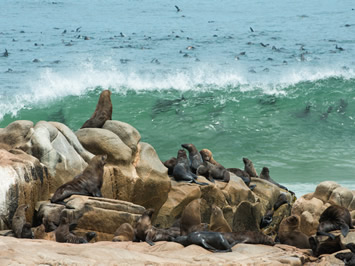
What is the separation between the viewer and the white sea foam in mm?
31875

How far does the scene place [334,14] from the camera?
174 feet

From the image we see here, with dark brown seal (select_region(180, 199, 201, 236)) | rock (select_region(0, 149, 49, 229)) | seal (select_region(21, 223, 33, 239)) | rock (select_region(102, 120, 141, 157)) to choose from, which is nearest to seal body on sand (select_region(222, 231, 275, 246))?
dark brown seal (select_region(180, 199, 201, 236))

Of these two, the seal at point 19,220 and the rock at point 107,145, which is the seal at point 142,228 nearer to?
the seal at point 19,220

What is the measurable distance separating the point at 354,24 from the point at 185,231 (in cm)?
4246

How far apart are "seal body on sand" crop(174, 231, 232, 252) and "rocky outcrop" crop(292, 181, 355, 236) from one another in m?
4.90

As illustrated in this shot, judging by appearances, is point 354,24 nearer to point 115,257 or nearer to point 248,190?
point 248,190

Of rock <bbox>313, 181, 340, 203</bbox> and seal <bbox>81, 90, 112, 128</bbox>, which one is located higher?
seal <bbox>81, 90, 112, 128</bbox>

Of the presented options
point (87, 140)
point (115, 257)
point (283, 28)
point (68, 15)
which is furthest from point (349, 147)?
point (68, 15)

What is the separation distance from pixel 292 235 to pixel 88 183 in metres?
3.57

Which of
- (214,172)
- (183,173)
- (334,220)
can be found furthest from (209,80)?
(334,220)

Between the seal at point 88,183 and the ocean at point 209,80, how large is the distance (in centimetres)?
954

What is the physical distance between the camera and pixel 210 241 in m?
8.63

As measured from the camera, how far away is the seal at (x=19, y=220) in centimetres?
936

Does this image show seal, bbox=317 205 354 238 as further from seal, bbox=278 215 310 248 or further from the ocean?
the ocean
